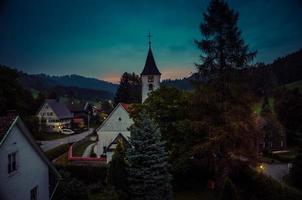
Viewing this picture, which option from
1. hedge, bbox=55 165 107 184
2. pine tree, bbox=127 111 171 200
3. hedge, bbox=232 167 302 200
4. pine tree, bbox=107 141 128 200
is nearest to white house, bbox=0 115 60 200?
pine tree, bbox=107 141 128 200

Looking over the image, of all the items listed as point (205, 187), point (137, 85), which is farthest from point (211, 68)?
point (137, 85)

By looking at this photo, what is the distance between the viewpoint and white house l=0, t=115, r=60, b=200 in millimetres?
11789

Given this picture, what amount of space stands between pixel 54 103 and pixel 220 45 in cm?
6185

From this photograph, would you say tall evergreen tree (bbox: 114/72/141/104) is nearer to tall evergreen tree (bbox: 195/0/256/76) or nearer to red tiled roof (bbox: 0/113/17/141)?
tall evergreen tree (bbox: 195/0/256/76)

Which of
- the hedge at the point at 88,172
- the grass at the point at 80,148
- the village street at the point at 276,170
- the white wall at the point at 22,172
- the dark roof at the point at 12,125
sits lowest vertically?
the village street at the point at 276,170

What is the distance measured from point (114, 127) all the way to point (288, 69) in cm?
Result: 4188

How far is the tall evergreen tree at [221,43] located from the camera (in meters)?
19.9

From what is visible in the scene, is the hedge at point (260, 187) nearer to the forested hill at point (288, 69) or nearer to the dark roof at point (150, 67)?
the dark roof at point (150, 67)

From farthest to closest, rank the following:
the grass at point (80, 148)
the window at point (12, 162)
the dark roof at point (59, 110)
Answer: the dark roof at point (59, 110)
the grass at point (80, 148)
the window at point (12, 162)

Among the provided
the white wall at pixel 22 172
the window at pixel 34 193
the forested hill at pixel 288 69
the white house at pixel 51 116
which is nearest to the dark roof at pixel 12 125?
the white wall at pixel 22 172

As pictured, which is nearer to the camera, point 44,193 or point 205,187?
point 44,193

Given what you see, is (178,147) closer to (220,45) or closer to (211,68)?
(211,68)

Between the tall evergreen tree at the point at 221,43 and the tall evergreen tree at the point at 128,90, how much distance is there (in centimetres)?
4828

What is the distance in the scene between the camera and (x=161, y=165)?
761 inches
